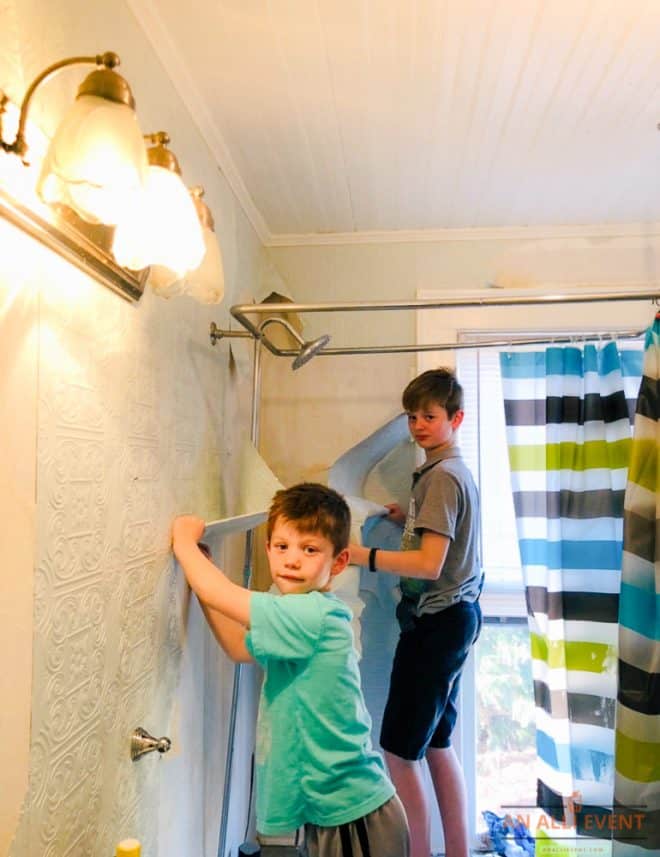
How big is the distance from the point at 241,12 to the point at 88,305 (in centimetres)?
62

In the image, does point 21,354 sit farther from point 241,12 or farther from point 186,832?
point 186,832

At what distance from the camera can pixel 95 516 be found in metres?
0.88

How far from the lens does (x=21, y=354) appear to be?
697 millimetres

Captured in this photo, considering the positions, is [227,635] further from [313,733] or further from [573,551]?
[573,551]

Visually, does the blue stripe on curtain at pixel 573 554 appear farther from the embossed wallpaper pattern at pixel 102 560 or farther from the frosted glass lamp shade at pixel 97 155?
the frosted glass lamp shade at pixel 97 155

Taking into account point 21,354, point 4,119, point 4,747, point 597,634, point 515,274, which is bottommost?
point 597,634

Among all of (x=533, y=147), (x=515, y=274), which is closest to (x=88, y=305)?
(x=533, y=147)

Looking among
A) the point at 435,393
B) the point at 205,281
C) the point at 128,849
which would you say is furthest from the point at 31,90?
the point at 435,393

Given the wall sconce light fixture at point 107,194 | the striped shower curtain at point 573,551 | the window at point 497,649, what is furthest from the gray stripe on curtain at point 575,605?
the wall sconce light fixture at point 107,194

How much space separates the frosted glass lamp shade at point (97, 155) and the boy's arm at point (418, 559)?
1.08 meters

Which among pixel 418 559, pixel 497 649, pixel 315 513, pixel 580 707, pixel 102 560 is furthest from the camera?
pixel 497 649

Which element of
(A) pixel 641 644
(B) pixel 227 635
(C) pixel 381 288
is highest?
(C) pixel 381 288

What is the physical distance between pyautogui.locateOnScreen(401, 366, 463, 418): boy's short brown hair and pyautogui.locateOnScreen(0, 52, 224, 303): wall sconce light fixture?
0.90m

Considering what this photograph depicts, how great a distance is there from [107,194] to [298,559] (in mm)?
683
